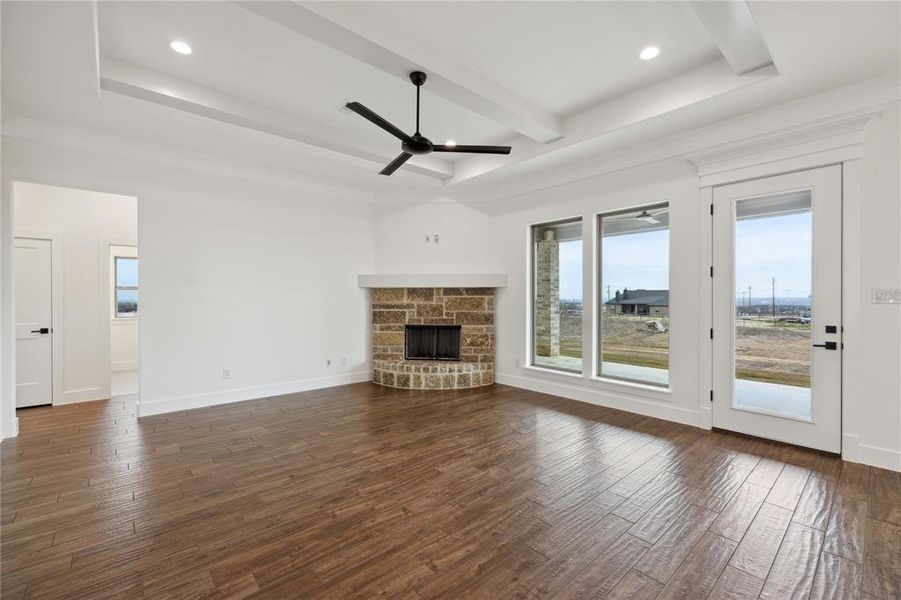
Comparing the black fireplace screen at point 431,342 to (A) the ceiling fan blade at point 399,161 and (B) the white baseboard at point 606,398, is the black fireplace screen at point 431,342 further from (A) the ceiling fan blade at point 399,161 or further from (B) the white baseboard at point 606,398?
(A) the ceiling fan blade at point 399,161

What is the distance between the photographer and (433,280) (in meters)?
5.95

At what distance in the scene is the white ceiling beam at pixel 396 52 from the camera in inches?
92.5

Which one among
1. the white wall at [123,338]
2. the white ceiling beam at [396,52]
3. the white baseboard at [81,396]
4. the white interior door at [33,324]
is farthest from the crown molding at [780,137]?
the white wall at [123,338]

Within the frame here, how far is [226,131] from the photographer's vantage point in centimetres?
391

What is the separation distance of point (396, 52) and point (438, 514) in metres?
3.07

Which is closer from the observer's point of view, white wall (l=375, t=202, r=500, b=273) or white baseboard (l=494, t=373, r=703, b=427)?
white baseboard (l=494, t=373, r=703, b=427)

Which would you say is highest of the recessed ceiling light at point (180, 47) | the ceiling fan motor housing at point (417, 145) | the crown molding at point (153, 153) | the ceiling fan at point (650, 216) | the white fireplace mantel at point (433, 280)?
the recessed ceiling light at point (180, 47)

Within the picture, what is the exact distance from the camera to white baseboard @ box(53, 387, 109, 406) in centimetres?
493

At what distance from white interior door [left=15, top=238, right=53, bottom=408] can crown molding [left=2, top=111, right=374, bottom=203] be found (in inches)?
69.1

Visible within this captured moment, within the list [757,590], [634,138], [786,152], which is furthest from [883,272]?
[757,590]

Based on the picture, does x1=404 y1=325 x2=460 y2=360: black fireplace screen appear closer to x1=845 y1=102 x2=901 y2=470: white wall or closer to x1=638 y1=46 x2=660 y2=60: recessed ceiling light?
x1=638 y1=46 x2=660 y2=60: recessed ceiling light

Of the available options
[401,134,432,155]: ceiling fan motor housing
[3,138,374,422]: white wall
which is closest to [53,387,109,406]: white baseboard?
[3,138,374,422]: white wall

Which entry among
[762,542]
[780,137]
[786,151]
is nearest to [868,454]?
[762,542]

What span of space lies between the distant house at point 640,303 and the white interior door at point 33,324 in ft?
22.9
